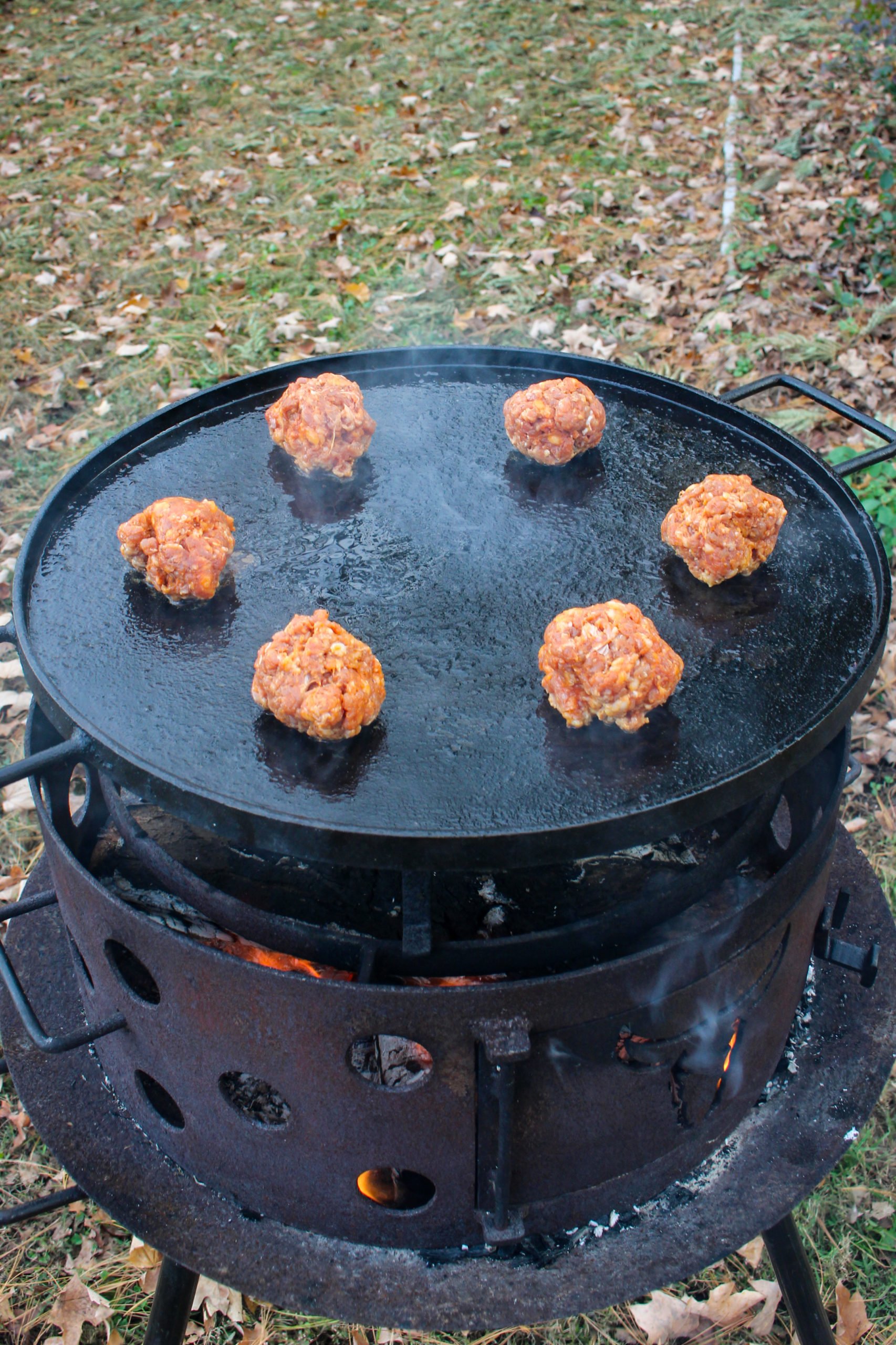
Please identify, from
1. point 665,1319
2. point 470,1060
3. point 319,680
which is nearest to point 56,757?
point 319,680

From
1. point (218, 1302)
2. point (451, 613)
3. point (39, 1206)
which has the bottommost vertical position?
point (218, 1302)

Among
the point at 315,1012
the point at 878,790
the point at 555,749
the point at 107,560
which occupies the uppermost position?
the point at 107,560

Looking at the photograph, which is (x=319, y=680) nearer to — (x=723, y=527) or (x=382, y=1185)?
(x=723, y=527)

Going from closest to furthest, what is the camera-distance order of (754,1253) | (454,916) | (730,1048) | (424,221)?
(730,1048), (454,916), (754,1253), (424,221)

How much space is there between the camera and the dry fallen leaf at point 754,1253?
3.17 meters

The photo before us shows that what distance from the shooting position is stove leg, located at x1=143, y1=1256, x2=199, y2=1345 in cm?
261

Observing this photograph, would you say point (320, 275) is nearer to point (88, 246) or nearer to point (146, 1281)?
point (88, 246)

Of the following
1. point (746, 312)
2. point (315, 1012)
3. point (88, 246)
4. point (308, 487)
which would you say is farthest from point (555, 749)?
point (88, 246)

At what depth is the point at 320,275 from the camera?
7.95 meters

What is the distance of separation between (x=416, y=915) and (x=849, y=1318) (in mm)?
2208

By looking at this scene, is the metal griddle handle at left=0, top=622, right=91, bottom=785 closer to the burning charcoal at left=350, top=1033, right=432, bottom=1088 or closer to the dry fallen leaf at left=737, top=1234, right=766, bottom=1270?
the burning charcoal at left=350, top=1033, right=432, bottom=1088

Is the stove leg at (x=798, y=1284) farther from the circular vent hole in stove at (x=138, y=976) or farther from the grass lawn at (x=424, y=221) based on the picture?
the circular vent hole in stove at (x=138, y=976)

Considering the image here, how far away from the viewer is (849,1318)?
3.00 meters

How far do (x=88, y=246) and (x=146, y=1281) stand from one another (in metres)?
8.00
